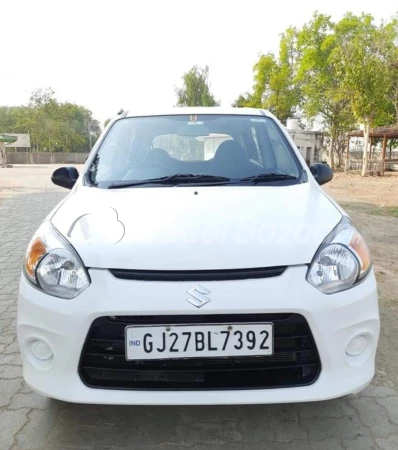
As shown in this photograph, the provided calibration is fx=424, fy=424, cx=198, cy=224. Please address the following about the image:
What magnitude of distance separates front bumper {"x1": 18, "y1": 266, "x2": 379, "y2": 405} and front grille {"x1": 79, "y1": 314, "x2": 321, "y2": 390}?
0.03 m

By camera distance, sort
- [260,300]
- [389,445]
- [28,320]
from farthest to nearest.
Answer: [389,445] < [28,320] < [260,300]

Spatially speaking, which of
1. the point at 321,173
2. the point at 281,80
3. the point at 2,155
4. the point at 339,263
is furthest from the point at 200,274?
the point at 2,155

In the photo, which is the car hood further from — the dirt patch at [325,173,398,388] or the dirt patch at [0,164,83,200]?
→ the dirt patch at [0,164,83,200]

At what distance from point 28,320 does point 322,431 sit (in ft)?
4.59

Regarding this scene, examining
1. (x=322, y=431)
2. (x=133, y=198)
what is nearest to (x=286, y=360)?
(x=322, y=431)

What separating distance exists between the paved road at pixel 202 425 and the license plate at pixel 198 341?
1.66ft

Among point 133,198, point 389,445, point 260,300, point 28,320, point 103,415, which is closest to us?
point 260,300

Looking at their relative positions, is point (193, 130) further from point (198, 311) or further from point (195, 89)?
point (195, 89)

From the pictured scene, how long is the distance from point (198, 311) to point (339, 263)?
0.64m

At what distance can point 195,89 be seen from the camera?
44062 mm

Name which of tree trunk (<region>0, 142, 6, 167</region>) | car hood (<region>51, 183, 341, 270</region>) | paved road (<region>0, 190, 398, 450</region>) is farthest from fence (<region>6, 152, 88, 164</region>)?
paved road (<region>0, 190, 398, 450</region>)

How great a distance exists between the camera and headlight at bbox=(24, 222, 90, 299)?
1.72 meters

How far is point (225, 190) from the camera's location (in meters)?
2.37

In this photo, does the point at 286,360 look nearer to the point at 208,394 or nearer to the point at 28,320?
the point at 208,394
